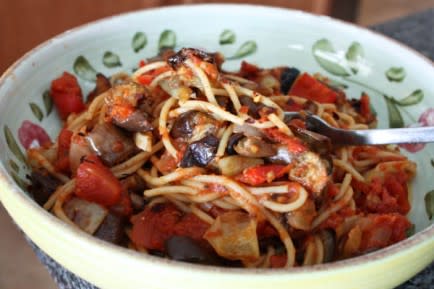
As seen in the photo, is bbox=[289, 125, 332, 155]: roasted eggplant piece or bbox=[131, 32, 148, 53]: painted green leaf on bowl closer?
bbox=[289, 125, 332, 155]: roasted eggplant piece

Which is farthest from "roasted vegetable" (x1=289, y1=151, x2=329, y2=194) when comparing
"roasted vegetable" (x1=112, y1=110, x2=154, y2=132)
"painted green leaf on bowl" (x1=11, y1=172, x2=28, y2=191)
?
"painted green leaf on bowl" (x1=11, y1=172, x2=28, y2=191)

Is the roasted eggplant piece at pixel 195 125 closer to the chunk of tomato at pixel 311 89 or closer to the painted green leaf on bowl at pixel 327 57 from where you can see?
the chunk of tomato at pixel 311 89

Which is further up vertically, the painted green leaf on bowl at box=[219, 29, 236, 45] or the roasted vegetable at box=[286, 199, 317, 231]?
the painted green leaf on bowl at box=[219, 29, 236, 45]

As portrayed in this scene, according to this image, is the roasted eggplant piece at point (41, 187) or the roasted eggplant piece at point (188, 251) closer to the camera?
the roasted eggplant piece at point (188, 251)

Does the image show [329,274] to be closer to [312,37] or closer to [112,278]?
[112,278]

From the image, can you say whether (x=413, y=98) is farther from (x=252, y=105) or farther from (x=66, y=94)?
(x=66, y=94)

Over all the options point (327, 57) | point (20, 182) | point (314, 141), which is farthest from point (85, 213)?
point (327, 57)

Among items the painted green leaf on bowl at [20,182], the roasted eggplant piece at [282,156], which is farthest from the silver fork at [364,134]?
the painted green leaf on bowl at [20,182]

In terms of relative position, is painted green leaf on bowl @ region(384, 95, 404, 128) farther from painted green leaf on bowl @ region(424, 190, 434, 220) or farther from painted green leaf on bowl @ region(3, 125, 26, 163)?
painted green leaf on bowl @ region(3, 125, 26, 163)
